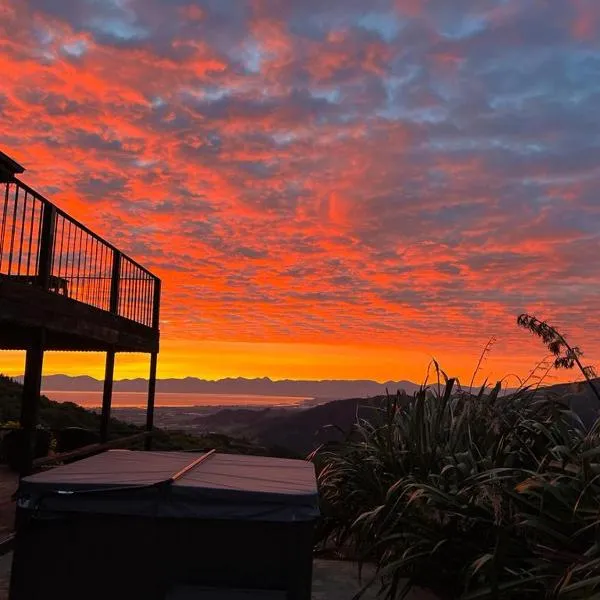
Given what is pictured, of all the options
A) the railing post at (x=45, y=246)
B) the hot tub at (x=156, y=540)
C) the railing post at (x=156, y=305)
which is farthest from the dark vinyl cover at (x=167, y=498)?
the railing post at (x=156, y=305)

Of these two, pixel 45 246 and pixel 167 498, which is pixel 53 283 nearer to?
pixel 45 246

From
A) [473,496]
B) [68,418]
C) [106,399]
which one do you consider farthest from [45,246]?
[68,418]

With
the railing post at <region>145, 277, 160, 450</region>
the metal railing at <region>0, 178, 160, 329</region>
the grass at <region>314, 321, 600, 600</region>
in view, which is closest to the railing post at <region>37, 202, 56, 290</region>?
the metal railing at <region>0, 178, 160, 329</region>

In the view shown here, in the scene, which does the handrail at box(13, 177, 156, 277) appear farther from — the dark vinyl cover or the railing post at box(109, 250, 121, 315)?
the dark vinyl cover

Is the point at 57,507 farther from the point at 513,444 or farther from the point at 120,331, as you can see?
the point at 120,331

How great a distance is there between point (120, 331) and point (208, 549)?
33.4 ft

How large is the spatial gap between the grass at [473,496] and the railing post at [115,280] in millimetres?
6129

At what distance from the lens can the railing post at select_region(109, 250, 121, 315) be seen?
13906mm

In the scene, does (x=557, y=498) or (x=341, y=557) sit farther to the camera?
(x=341, y=557)

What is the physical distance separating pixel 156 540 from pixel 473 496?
9.98ft

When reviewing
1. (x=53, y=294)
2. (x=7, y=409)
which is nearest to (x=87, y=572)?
(x=53, y=294)

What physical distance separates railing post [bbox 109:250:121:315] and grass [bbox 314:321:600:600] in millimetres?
6129

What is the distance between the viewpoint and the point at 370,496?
8.63 metres

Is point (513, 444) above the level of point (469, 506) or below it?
above
